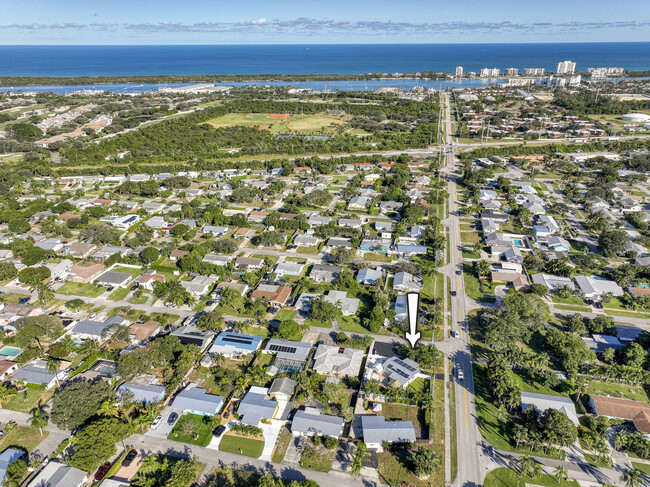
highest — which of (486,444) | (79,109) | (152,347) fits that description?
(79,109)

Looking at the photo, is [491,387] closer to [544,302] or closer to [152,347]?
[544,302]

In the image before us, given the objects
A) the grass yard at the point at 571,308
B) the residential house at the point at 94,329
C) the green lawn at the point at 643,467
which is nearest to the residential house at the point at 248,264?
the residential house at the point at 94,329

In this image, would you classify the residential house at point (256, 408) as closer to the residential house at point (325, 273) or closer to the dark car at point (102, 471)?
the dark car at point (102, 471)

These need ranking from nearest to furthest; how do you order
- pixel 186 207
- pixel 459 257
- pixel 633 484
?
pixel 633 484 < pixel 459 257 < pixel 186 207

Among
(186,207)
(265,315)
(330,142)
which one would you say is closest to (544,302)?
(265,315)

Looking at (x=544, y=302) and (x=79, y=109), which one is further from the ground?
(x=79, y=109)

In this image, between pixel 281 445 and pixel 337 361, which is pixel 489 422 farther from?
pixel 281 445

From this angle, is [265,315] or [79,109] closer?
[265,315]

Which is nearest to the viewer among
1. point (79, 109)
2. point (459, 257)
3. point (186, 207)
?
point (459, 257)

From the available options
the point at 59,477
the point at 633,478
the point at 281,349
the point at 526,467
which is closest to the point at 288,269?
the point at 281,349
